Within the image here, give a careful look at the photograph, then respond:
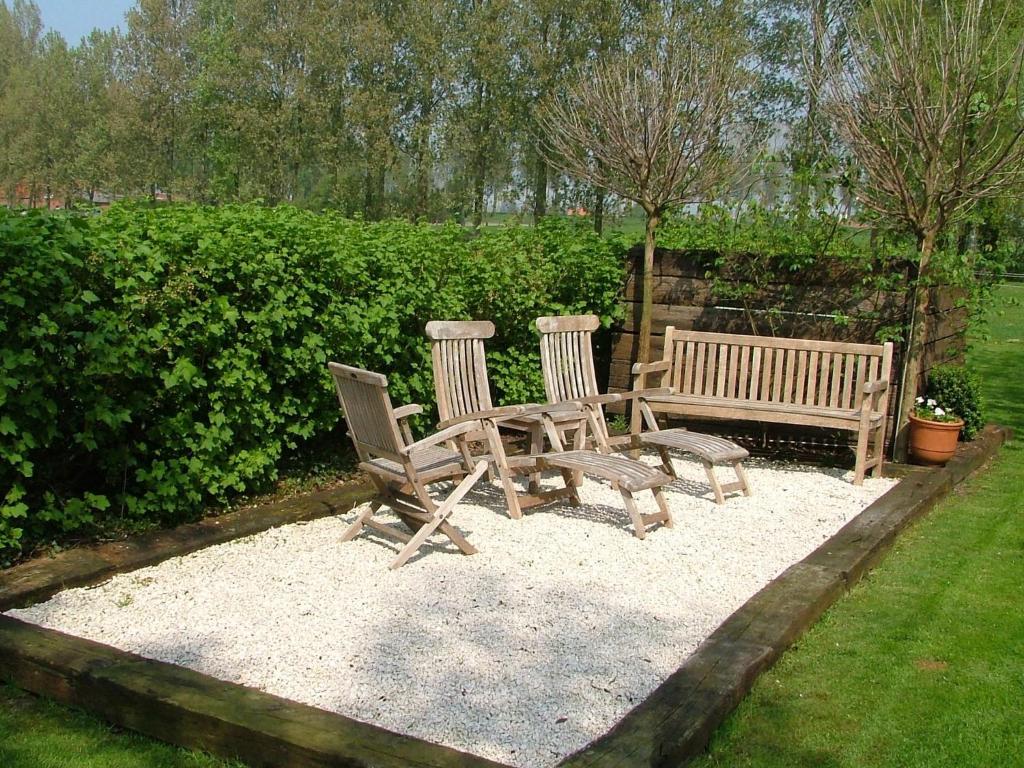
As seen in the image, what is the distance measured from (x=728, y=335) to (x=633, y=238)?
1.90 meters

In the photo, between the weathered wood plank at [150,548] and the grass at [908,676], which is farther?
the weathered wood plank at [150,548]

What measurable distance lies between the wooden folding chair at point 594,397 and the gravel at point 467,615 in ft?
2.01

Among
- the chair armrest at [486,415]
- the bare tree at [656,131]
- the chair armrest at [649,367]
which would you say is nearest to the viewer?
the chair armrest at [486,415]

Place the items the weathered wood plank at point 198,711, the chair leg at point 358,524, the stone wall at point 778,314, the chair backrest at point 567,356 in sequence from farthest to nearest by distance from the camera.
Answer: the stone wall at point 778,314 → the chair backrest at point 567,356 → the chair leg at point 358,524 → the weathered wood plank at point 198,711

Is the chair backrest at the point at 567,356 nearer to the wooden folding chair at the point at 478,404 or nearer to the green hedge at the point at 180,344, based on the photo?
the wooden folding chair at the point at 478,404

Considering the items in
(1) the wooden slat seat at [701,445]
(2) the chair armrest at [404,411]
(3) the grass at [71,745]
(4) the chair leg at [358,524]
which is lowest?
(1) the wooden slat seat at [701,445]

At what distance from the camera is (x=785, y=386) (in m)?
7.99

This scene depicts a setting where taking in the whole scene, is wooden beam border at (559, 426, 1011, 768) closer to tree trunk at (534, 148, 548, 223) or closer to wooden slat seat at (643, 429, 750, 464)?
wooden slat seat at (643, 429, 750, 464)

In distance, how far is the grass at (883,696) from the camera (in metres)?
3.30

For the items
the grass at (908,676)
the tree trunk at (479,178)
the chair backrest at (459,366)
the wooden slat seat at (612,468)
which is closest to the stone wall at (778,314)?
the grass at (908,676)

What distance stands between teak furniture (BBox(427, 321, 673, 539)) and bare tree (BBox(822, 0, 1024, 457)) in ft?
10.2

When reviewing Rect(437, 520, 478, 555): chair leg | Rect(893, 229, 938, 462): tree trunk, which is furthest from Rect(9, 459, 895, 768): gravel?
Rect(893, 229, 938, 462): tree trunk

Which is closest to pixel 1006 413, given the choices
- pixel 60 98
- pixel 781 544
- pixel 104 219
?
pixel 781 544

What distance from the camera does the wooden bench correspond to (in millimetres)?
7531
